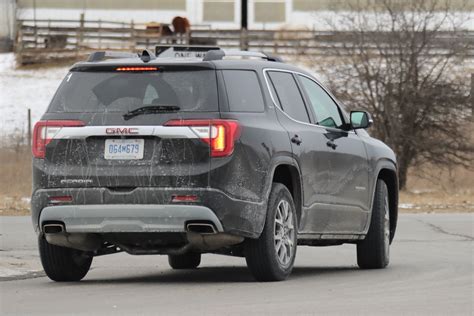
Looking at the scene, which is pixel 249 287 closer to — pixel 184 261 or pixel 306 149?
pixel 306 149

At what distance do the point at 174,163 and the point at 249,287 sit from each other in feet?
3.69

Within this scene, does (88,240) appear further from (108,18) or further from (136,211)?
(108,18)

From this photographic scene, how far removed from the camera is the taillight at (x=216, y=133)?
37.1ft

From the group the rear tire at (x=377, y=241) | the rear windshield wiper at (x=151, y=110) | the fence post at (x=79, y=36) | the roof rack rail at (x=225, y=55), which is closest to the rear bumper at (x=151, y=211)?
the rear windshield wiper at (x=151, y=110)

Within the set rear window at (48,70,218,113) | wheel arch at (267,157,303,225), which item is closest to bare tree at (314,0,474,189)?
wheel arch at (267,157,303,225)

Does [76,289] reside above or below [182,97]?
below

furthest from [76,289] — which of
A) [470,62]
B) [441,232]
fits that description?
[470,62]

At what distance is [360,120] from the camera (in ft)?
45.0

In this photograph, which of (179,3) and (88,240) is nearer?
(88,240)

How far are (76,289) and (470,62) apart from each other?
3117cm

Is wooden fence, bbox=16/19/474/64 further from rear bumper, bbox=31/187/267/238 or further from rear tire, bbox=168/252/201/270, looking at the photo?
rear bumper, bbox=31/187/267/238

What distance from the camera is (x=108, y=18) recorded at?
72.8 meters

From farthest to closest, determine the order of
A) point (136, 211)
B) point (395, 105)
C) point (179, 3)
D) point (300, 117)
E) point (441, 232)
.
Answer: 1. point (179, 3)
2. point (395, 105)
3. point (441, 232)
4. point (300, 117)
5. point (136, 211)

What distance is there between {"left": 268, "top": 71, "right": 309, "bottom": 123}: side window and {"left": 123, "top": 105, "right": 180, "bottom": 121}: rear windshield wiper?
125cm
